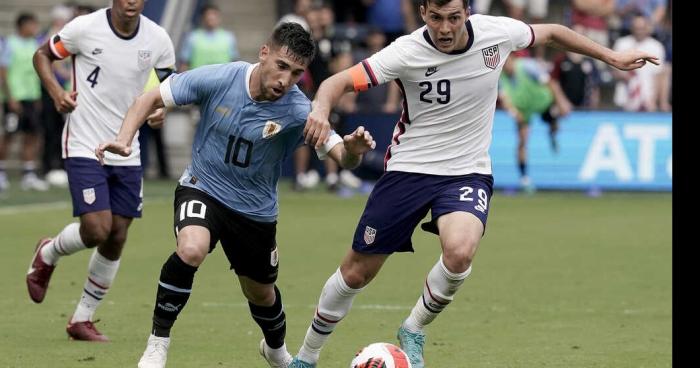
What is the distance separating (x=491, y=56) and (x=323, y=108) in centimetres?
136

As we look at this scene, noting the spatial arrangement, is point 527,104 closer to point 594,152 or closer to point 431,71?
point 594,152

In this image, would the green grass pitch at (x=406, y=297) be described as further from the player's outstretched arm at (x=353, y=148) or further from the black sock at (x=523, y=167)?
the black sock at (x=523, y=167)

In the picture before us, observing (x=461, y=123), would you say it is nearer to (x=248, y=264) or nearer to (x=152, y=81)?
(x=248, y=264)

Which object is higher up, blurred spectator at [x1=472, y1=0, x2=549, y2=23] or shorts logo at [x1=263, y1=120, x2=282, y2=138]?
shorts logo at [x1=263, y1=120, x2=282, y2=138]

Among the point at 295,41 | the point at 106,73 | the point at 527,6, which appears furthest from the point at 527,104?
the point at 295,41

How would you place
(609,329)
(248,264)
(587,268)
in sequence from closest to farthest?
(248,264) < (609,329) < (587,268)

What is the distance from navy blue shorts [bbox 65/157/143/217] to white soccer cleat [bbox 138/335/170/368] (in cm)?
226

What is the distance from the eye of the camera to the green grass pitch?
854 centimetres

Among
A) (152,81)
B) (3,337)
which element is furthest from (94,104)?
(3,337)

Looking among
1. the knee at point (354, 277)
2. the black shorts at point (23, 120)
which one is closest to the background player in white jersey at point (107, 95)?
the knee at point (354, 277)

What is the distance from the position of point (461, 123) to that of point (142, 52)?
102 inches

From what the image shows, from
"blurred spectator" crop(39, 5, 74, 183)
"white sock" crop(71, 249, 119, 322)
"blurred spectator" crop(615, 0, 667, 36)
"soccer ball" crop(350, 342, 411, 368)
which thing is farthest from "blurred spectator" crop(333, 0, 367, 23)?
"soccer ball" crop(350, 342, 411, 368)

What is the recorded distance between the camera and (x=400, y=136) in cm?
802

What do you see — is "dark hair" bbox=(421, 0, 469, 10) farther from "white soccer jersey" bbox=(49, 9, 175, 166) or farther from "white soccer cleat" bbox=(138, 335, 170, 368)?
"white soccer jersey" bbox=(49, 9, 175, 166)
